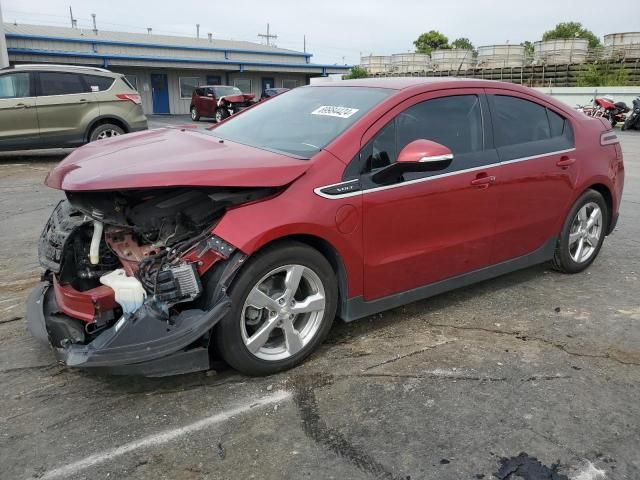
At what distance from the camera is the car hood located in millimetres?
2814

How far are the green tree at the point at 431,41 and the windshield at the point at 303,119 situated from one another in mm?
80948

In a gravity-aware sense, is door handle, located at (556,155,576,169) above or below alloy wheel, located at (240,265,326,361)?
above

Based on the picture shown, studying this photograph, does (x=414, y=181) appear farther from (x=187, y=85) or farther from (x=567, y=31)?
(x=567, y=31)

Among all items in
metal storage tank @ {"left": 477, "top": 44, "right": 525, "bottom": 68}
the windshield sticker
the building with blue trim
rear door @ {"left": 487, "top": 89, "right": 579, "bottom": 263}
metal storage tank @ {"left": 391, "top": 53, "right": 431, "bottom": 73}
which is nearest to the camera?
the windshield sticker

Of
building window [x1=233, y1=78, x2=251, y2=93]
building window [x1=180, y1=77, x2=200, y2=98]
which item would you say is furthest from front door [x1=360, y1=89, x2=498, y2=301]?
building window [x1=233, y1=78, x2=251, y2=93]

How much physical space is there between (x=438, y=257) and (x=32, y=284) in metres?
3.28

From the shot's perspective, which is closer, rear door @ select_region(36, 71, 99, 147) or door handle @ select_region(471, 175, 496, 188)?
door handle @ select_region(471, 175, 496, 188)

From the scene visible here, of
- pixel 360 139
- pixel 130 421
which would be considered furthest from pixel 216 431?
pixel 360 139

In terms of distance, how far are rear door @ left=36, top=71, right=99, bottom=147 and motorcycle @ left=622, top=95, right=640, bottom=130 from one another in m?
19.1

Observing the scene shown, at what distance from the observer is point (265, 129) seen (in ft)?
12.8

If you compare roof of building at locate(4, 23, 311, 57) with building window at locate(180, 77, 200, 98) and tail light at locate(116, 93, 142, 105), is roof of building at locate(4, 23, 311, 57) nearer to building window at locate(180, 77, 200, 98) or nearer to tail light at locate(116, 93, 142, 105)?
building window at locate(180, 77, 200, 98)

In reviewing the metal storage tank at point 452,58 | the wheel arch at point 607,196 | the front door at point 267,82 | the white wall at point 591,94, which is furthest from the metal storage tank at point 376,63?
the wheel arch at point 607,196

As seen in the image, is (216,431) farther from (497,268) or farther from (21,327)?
(497,268)

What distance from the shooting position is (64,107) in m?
10.8
